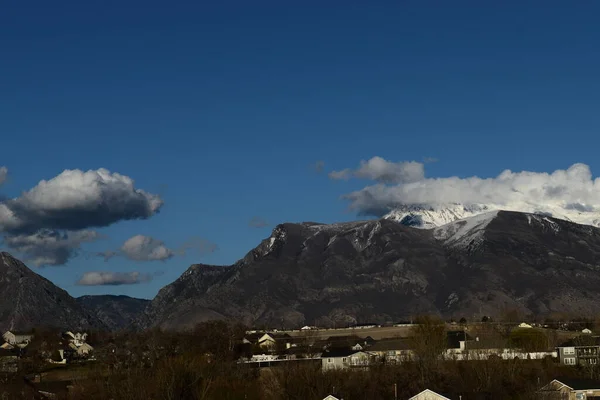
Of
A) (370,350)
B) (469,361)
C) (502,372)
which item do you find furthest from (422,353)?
(370,350)

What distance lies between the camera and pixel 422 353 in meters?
118

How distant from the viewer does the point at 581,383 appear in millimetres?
100125

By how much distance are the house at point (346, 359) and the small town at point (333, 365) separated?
15cm

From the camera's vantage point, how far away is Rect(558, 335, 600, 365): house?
131 meters

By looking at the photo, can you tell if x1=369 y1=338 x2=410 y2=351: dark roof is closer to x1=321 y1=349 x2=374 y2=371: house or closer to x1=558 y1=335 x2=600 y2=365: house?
x1=321 y1=349 x2=374 y2=371: house

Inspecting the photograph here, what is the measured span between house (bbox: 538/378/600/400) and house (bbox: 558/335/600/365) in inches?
1072

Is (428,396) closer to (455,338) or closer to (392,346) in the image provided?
(392,346)

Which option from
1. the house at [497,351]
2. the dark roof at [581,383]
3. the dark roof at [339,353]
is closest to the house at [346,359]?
the dark roof at [339,353]

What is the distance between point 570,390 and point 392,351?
53285 millimetres

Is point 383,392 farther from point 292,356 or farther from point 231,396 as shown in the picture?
point 292,356

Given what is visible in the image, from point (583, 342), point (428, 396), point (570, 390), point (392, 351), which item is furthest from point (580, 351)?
point (428, 396)

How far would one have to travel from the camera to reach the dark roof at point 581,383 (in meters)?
98.6

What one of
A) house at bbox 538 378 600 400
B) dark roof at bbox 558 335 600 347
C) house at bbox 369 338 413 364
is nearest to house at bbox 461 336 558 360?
dark roof at bbox 558 335 600 347

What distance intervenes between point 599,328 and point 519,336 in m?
42.3
